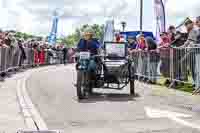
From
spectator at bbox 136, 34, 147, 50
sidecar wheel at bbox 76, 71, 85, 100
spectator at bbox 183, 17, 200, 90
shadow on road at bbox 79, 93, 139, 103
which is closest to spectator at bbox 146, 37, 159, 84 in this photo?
spectator at bbox 136, 34, 147, 50

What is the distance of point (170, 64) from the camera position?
16156 millimetres

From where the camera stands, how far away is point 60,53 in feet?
151

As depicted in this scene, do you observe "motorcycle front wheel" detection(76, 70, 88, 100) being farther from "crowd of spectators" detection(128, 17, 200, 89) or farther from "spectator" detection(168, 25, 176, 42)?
"spectator" detection(168, 25, 176, 42)

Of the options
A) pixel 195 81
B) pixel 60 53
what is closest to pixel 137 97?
pixel 195 81

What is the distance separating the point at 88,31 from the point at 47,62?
84.1ft

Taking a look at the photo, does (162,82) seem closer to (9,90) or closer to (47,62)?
(9,90)

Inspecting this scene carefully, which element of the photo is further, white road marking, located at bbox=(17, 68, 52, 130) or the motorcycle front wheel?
the motorcycle front wheel

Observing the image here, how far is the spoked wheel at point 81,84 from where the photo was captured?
12578 millimetres

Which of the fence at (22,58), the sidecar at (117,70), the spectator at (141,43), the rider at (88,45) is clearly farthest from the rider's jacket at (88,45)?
the fence at (22,58)

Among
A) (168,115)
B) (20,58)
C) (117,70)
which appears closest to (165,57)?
(117,70)

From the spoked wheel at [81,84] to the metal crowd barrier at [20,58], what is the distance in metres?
8.19

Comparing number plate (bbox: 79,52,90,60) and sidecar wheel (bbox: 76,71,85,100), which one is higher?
number plate (bbox: 79,52,90,60)

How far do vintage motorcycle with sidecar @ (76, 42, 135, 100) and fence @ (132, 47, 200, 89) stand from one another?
1.79 metres

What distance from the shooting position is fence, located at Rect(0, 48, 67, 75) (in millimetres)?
21125
